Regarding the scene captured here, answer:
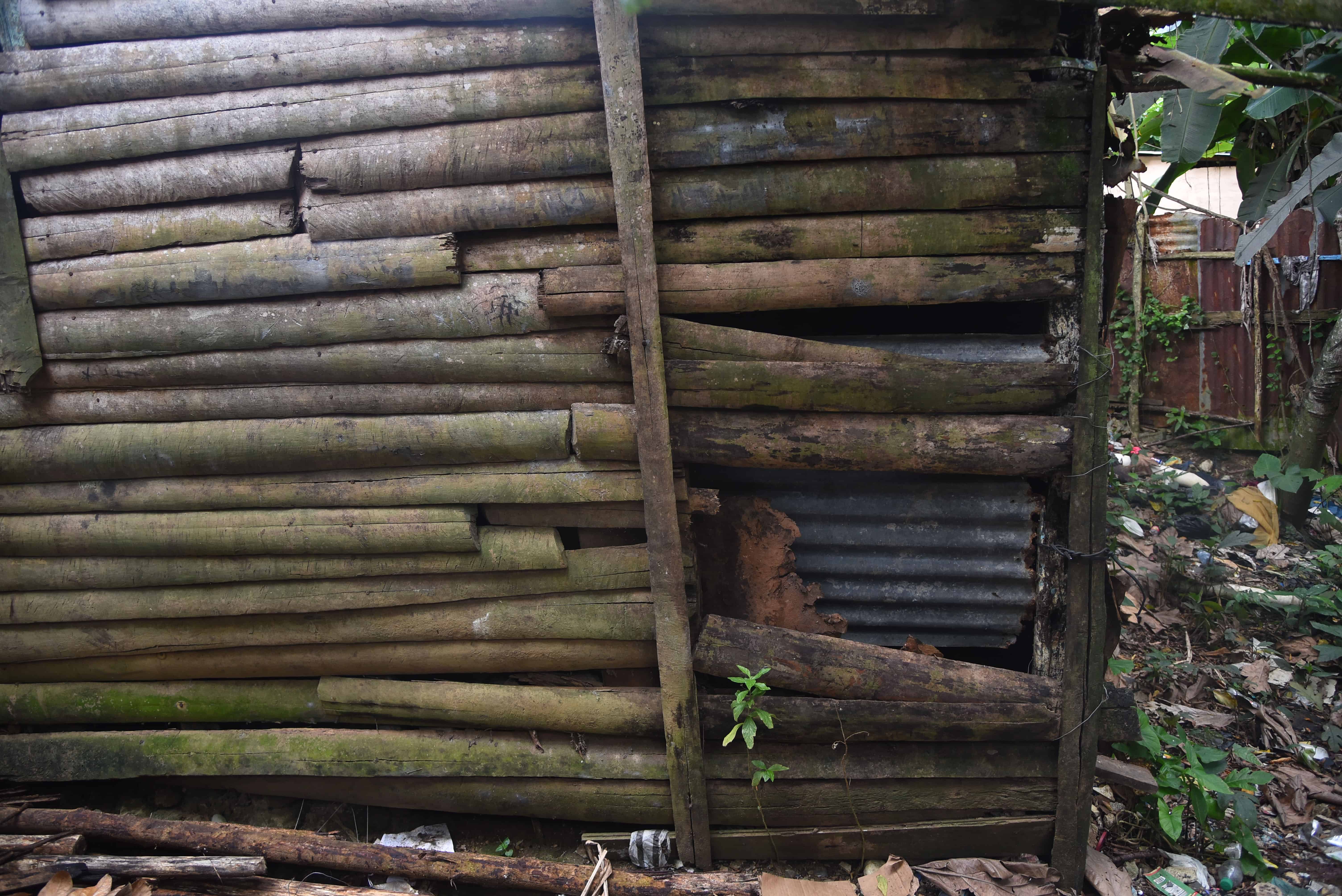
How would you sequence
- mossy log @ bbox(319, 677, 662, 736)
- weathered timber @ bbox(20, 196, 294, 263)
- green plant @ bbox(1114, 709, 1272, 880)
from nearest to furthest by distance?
1. weathered timber @ bbox(20, 196, 294, 263)
2. mossy log @ bbox(319, 677, 662, 736)
3. green plant @ bbox(1114, 709, 1272, 880)

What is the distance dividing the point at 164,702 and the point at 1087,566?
151 inches

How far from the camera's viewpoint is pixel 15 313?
288 centimetres

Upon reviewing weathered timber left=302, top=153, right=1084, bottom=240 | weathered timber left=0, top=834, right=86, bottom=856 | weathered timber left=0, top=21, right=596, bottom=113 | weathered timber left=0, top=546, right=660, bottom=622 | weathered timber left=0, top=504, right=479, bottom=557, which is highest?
weathered timber left=0, top=21, right=596, bottom=113

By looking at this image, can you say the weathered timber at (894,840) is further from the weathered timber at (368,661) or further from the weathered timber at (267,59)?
the weathered timber at (267,59)

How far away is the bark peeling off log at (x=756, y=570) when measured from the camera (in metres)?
2.86

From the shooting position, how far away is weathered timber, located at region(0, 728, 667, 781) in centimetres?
297

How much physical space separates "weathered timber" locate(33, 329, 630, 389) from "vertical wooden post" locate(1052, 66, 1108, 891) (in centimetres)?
166

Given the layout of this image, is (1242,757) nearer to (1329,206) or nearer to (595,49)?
(1329,206)

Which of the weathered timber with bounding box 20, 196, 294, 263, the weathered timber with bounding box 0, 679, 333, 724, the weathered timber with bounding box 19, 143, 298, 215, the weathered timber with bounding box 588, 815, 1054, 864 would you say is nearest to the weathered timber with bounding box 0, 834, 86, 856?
the weathered timber with bounding box 0, 679, 333, 724

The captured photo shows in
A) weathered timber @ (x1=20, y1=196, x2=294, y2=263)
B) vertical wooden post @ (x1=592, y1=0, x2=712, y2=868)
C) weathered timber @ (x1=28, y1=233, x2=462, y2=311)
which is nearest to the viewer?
vertical wooden post @ (x1=592, y1=0, x2=712, y2=868)

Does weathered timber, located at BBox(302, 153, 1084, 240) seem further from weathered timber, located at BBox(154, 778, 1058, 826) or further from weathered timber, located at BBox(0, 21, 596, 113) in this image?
weathered timber, located at BBox(154, 778, 1058, 826)

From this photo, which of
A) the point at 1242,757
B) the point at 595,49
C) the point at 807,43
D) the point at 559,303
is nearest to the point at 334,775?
the point at 559,303

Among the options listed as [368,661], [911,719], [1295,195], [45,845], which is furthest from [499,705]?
[1295,195]

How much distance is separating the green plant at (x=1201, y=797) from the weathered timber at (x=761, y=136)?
2.32m
